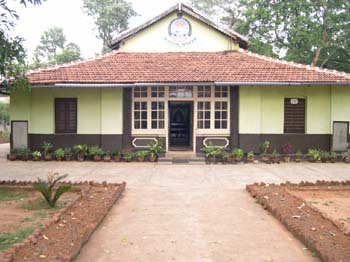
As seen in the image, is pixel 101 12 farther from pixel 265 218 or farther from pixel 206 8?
pixel 265 218

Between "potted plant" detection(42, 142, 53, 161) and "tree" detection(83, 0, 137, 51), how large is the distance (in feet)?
74.3

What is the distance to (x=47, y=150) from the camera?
1495 centimetres

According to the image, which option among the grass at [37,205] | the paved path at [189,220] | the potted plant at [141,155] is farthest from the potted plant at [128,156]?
the grass at [37,205]

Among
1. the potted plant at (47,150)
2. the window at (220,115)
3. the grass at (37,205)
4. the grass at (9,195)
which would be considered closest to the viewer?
the grass at (37,205)

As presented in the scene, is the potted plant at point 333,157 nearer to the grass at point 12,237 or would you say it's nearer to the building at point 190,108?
the building at point 190,108

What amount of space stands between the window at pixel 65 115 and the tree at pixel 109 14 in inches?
850

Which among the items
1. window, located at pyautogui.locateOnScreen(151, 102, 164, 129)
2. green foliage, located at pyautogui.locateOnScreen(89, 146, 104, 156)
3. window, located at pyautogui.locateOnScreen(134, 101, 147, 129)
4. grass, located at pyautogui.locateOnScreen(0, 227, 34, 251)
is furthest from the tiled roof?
grass, located at pyautogui.locateOnScreen(0, 227, 34, 251)

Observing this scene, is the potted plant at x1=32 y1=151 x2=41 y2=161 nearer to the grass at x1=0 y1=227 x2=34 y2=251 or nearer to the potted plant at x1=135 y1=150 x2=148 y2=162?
the potted plant at x1=135 y1=150 x2=148 y2=162

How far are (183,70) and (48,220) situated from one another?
10192mm

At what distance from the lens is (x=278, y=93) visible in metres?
15.5

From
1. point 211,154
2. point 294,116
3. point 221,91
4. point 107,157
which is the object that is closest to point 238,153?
point 211,154

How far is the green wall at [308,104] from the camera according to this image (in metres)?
15.3

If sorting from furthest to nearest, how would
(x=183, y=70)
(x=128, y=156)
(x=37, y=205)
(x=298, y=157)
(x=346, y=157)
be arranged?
1. (x=183, y=70)
2. (x=298, y=157)
3. (x=346, y=157)
4. (x=128, y=156)
5. (x=37, y=205)

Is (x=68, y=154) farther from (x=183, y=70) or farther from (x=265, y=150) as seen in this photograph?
(x=265, y=150)
